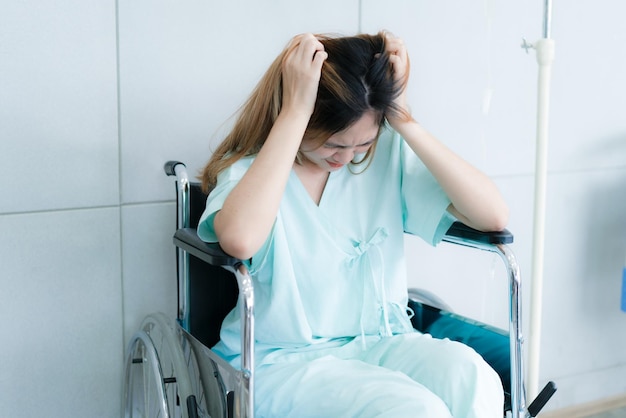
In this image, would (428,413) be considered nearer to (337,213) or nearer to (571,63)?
(337,213)

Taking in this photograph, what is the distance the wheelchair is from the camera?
1.14 m

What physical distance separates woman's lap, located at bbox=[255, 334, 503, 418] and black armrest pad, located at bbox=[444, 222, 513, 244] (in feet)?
0.66

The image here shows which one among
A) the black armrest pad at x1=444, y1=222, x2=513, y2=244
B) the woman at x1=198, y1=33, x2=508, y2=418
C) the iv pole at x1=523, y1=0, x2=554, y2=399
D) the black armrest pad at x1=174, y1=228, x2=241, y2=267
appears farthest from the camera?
the iv pole at x1=523, y1=0, x2=554, y2=399

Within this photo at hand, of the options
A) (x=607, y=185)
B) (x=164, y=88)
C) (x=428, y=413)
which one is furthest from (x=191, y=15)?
(x=607, y=185)

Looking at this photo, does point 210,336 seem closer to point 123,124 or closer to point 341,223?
point 341,223

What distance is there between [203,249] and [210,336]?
0.45 m

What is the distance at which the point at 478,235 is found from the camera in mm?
1360

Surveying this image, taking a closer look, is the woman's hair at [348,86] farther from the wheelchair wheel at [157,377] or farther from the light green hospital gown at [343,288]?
the wheelchair wheel at [157,377]

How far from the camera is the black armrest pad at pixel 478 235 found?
132 cm

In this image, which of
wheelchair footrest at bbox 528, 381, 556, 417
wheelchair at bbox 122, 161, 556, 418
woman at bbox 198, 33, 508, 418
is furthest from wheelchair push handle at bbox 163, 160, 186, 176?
wheelchair footrest at bbox 528, 381, 556, 417

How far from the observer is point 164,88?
5.46 feet

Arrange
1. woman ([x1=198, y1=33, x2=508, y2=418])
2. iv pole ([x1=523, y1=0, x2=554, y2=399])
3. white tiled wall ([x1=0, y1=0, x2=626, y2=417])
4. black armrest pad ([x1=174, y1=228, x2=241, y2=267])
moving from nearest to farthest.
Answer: black armrest pad ([x1=174, y1=228, x2=241, y2=267])
woman ([x1=198, y1=33, x2=508, y2=418])
white tiled wall ([x1=0, y1=0, x2=626, y2=417])
iv pole ([x1=523, y1=0, x2=554, y2=399])

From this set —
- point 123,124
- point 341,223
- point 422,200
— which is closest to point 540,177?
point 422,200

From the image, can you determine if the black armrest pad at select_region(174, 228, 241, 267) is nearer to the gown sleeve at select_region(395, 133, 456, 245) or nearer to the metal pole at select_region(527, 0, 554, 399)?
the gown sleeve at select_region(395, 133, 456, 245)
